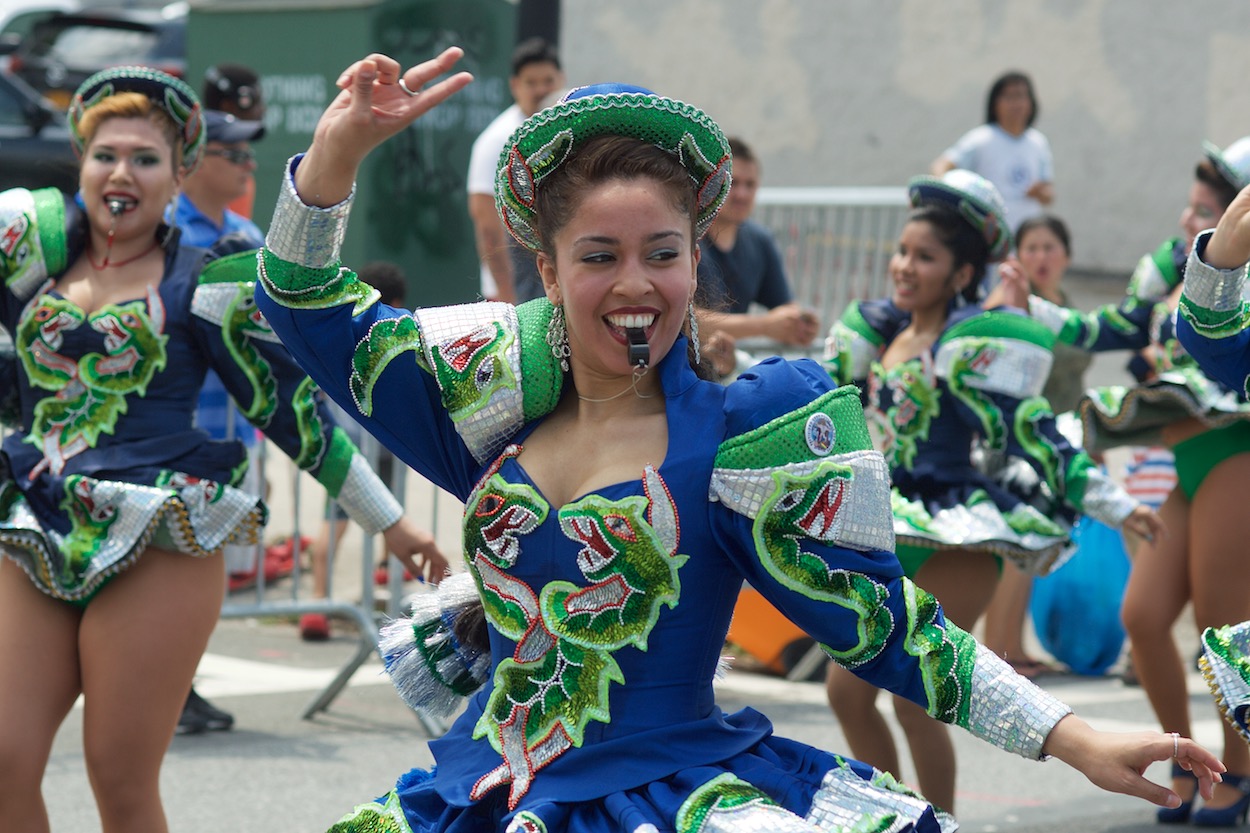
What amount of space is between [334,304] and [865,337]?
2.84 m

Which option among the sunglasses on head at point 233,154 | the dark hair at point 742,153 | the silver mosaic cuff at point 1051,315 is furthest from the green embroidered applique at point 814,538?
the dark hair at point 742,153

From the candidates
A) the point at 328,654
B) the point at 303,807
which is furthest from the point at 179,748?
the point at 328,654

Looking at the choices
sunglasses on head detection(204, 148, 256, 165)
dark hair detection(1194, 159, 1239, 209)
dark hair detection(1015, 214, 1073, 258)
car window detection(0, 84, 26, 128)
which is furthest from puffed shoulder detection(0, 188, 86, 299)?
car window detection(0, 84, 26, 128)

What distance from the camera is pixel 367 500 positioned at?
4137 mm

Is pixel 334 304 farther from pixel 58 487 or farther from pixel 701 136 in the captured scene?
pixel 58 487

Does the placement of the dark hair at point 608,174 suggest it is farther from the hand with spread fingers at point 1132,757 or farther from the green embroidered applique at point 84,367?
the green embroidered applique at point 84,367

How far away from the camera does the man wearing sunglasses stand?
6.34 meters

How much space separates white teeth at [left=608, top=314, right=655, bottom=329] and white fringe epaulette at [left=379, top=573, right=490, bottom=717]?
61cm

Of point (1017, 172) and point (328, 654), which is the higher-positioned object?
point (1017, 172)

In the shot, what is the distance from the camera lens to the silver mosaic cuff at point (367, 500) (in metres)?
4.09

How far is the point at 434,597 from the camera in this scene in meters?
3.14

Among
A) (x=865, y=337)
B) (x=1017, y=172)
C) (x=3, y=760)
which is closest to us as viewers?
(x=3, y=760)

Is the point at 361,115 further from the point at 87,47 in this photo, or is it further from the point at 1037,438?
the point at 87,47

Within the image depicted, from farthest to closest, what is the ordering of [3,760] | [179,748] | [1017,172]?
1. [1017,172]
2. [179,748]
3. [3,760]
